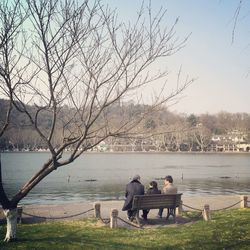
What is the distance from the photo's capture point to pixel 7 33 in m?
8.27

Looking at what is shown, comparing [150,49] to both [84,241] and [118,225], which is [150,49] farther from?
[118,225]

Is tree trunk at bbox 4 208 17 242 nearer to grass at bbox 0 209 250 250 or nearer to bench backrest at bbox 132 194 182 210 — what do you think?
grass at bbox 0 209 250 250

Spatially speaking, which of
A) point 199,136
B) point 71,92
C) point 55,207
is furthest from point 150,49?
point 199,136

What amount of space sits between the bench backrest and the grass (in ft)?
2.94

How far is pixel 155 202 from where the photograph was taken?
39.2 ft

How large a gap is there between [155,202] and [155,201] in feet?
0.10

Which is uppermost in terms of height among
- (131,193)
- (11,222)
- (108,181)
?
(131,193)

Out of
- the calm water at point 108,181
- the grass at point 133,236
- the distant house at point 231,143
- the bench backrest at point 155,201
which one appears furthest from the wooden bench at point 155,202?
the distant house at point 231,143

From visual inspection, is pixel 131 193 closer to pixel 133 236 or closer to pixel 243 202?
pixel 133 236

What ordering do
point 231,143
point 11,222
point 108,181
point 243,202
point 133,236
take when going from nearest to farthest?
1. point 11,222
2. point 133,236
3. point 243,202
4. point 108,181
5. point 231,143

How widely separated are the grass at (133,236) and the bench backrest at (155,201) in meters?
0.90

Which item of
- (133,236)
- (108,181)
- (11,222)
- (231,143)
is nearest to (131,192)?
(133,236)

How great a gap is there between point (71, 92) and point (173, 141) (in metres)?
173

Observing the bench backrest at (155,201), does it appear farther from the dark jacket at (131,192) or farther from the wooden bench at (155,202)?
the dark jacket at (131,192)
